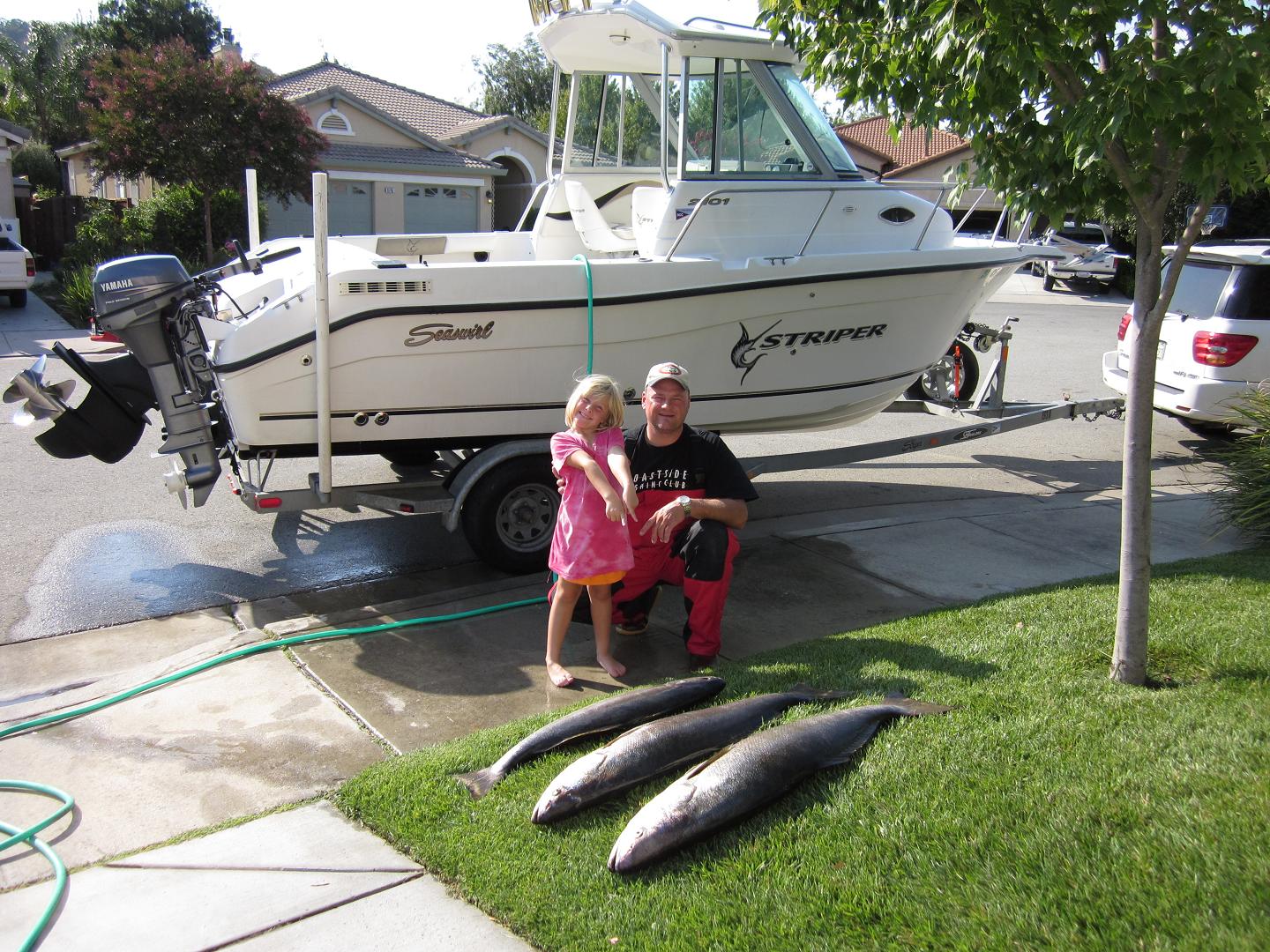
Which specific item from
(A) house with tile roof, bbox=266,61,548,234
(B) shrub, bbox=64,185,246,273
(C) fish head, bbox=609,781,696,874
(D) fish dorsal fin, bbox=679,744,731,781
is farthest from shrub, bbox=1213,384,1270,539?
(A) house with tile roof, bbox=266,61,548,234

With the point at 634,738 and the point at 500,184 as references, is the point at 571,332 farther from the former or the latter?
the point at 500,184

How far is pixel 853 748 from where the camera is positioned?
3791 mm

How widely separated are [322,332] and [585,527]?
195 cm

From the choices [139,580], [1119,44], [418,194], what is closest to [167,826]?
[139,580]

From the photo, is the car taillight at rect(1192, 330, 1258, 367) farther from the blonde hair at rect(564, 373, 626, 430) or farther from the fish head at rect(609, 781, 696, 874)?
the fish head at rect(609, 781, 696, 874)

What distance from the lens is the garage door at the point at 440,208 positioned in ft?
113

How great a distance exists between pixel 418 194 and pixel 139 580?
99.0 feet

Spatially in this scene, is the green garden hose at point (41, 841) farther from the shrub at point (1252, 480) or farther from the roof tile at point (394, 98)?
the roof tile at point (394, 98)

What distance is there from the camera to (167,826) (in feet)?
12.1

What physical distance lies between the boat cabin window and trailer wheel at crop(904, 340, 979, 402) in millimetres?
3095

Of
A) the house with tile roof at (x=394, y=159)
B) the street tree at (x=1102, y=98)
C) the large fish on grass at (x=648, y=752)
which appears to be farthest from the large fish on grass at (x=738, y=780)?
the house with tile roof at (x=394, y=159)

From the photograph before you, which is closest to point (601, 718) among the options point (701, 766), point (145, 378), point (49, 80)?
point (701, 766)

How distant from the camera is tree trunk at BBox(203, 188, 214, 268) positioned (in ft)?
71.6

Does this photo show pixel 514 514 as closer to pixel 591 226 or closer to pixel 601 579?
pixel 601 579
